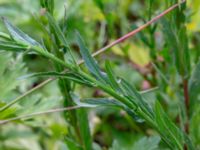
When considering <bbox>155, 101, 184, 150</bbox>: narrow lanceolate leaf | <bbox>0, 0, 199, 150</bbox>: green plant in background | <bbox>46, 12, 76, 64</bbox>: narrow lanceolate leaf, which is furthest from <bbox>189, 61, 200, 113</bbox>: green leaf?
<bbox>46, 12, 76, 64</bbox>: narrow lanceolate leaf

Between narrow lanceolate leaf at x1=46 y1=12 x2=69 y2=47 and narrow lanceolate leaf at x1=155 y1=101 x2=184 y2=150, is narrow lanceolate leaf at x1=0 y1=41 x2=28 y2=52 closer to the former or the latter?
narrow lanceolate leaf at x1=46 y1=12 x2=69 y2=47

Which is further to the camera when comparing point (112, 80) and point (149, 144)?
point (149, 144)

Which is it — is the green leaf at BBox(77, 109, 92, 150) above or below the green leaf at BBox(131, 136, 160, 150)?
above

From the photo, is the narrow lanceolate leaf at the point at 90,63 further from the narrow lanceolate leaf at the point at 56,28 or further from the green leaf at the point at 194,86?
the green leaf at the point at 194,86

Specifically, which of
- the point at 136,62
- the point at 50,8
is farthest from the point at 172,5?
the point at 136,62

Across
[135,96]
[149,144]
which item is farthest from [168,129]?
[149,144]

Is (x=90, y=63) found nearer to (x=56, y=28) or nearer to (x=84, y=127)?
(x=56, y=28)

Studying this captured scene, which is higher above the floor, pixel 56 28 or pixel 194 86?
pixel 56 28

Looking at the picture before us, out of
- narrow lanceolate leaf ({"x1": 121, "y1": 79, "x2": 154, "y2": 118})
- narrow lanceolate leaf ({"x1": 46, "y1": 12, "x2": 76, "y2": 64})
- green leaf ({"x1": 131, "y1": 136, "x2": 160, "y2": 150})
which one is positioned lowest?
green leaf ({"x1": 131, "y1": 136, "x2": 160, "y2": 150})
